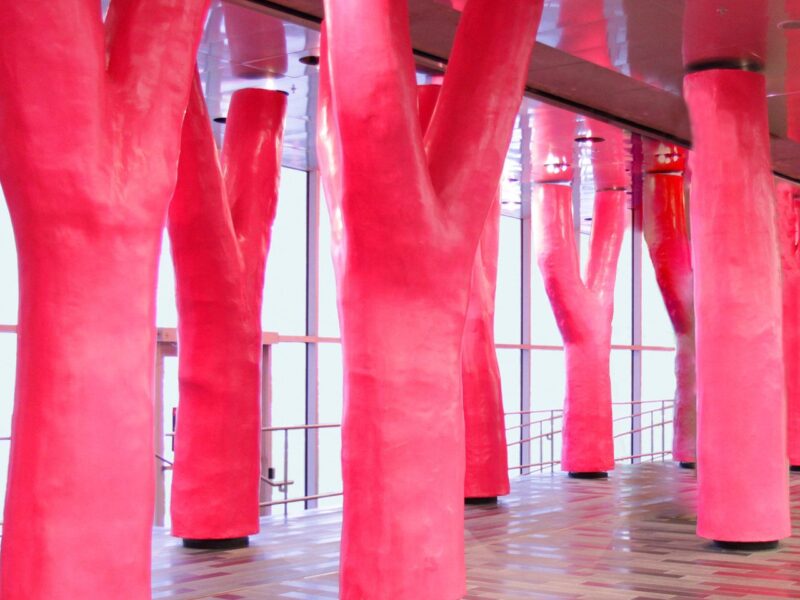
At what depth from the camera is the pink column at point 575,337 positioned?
16781 millimetres

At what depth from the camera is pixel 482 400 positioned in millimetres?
13148

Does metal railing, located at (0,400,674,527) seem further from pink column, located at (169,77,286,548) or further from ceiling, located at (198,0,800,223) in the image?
ceiling, located at (198,0,800,223)

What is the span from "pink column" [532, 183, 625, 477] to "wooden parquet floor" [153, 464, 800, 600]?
3463mm

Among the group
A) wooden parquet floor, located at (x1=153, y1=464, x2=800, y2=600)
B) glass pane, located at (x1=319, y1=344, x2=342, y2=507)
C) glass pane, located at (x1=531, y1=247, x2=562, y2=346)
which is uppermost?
glass pane, located at (x1=531, y1=247, x2=562, y2=346)

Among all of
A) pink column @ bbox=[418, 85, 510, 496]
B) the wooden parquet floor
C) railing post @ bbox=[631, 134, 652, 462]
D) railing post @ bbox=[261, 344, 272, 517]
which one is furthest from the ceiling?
railing post @ bbox=[631, 134, 652, 462]

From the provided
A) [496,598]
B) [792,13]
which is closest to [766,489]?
[496,598]

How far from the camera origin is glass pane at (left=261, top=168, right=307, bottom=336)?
1775 centimetres

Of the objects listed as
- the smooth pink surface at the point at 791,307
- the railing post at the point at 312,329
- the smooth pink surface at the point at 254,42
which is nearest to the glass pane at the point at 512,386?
the railing post at the point at 312,329

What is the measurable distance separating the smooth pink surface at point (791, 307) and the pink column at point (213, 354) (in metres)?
9.30

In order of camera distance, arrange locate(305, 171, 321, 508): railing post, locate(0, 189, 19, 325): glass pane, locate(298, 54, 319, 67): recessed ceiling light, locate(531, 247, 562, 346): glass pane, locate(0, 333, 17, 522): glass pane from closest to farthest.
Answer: locate(298, 54, 319, 67): recessed ceiling light
locate(0, 333, 17, 522): glass pane
locate(0, 189, 19, 325): glass pane
locate(305, 171, 321, 508): railing post
locate(531, 247, 562, 346): glass pane

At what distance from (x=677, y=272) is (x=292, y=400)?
6300 mm

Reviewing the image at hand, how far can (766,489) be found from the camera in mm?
9688

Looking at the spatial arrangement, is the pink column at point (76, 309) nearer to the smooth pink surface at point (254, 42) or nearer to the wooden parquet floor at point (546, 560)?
the wooden parquet floor at point (546, 560)

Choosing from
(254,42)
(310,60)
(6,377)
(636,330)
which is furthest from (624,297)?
(254,42)
